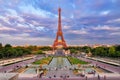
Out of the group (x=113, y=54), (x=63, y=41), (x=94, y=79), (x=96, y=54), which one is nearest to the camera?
(x=94, y=79)

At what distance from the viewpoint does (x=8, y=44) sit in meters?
63.8

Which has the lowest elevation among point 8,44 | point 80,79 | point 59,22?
point 80,79

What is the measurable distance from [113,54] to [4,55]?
64.7ft

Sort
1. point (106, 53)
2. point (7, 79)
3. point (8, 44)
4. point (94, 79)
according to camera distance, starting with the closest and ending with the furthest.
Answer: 1. point (7, 79)
2. point (94, 79)
3. point (106, 53)
4. point (8, 44)

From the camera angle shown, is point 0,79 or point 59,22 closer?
point 0,79

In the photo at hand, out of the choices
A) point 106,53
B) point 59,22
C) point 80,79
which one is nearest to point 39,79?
point 80,79

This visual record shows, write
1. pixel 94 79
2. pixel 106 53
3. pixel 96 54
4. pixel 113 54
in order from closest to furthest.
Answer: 1. pixel 94 79
2. pixel 113 54
3. pixel 106 53
4. pixel 96 54

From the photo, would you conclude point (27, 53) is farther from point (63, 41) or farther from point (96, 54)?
point (96, 54)

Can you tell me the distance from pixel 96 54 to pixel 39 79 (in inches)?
1577

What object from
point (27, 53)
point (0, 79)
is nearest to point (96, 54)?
point (27, 53)

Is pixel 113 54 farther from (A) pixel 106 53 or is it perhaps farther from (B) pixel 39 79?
(B) pixel 39 79

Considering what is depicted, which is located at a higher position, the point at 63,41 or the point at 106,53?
the point at 63,41

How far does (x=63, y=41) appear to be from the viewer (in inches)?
2830

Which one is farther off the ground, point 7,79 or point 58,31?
point 58,31
